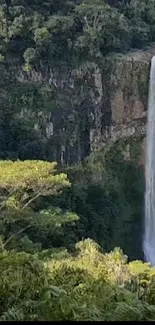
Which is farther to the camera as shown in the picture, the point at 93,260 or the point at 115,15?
the point at 115,15

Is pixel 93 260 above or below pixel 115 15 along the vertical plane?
below

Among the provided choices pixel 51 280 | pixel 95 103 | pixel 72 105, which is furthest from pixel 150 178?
pixel 51 280

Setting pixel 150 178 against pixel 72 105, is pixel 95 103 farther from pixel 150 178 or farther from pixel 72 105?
pixel 150 178

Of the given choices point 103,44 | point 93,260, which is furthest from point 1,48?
point 93,260

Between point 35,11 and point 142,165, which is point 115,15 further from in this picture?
point 142,165

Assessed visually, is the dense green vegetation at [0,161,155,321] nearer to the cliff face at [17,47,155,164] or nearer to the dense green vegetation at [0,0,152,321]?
the dense green vegetation at [0,0,152,321]

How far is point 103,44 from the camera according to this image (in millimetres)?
17438

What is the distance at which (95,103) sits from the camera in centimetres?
1745

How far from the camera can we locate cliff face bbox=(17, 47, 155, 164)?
55.4 ft

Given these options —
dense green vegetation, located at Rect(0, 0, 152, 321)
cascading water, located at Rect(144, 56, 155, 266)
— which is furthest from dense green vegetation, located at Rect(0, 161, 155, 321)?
cascading water, located at Rect(144, 56, 155, 266)

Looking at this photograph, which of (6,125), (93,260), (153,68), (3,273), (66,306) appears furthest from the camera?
(153,68)

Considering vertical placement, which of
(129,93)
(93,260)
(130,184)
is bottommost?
(93,260)

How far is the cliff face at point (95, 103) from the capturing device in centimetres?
1688

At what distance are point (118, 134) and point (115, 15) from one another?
12.7ft
